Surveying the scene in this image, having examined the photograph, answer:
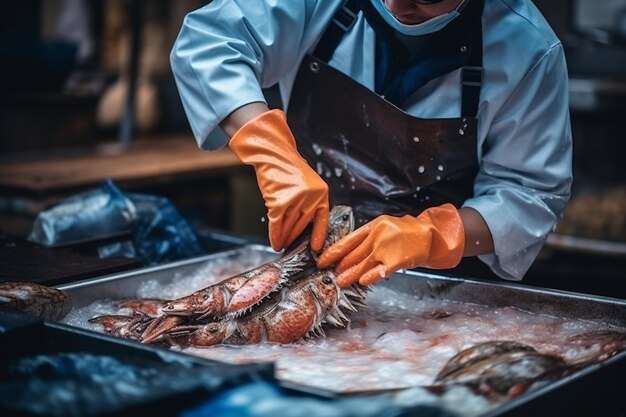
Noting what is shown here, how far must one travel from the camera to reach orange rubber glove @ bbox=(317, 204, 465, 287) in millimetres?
2303

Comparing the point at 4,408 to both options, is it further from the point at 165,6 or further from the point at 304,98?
the point at 165,6

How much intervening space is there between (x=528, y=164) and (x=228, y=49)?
→ 3.00ft

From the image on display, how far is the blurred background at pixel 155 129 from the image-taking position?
16.1 ft

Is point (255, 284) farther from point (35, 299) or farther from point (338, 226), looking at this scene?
point (35, 299)

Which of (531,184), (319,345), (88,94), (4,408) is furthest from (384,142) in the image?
(88,94)

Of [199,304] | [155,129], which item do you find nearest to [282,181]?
[199,304]

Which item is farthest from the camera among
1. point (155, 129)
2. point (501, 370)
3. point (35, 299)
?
point (155, 129)

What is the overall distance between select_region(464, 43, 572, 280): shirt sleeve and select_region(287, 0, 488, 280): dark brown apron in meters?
0.11

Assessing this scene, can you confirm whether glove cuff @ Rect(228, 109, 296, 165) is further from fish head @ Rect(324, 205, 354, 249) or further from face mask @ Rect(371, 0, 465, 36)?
face mask @ Rect(371, 0, 465, 36)

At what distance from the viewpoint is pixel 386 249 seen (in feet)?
7.55

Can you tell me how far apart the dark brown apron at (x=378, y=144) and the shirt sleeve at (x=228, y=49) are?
0.15 metres

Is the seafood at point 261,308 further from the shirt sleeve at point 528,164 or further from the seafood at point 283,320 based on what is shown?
the shirt sleeve at point 528,164

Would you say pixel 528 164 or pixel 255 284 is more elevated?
pixel 528 164

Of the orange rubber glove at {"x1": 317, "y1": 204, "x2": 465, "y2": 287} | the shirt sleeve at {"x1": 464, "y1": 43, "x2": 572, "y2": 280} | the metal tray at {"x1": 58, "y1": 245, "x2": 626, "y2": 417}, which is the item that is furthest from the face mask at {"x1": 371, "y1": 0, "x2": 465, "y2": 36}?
the metal tray at {"x1": 58, "y1": 245, "x2": 626, "y2": 417}
